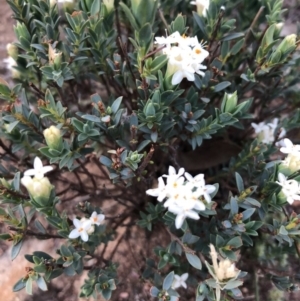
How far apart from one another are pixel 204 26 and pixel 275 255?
97cm

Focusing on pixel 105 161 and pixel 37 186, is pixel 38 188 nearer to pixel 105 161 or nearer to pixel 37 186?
pixel 37 186

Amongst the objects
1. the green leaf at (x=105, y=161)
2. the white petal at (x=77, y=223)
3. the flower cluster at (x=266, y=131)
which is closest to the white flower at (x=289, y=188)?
the flower cluster at (x=266, y=131)

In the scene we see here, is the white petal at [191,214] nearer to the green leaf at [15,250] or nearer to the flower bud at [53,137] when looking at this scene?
the flower bud at [53,137]

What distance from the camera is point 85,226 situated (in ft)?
5.00

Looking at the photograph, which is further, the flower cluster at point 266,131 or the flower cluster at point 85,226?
the flower cluster at point 266,131

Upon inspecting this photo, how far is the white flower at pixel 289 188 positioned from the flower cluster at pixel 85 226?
0.64m

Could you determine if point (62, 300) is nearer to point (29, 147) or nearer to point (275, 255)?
point (29, 147)

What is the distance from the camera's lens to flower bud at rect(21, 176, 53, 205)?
1322 mm

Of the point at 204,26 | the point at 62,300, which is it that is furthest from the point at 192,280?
the point at 204,26

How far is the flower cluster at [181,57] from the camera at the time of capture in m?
1.38

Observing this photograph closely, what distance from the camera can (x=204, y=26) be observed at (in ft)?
5.56

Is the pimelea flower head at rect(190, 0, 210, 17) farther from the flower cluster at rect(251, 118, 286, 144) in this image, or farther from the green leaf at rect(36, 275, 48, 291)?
the green leaf at rect(36, 275, 48, 291)

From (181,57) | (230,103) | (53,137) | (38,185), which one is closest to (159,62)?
(181,57)

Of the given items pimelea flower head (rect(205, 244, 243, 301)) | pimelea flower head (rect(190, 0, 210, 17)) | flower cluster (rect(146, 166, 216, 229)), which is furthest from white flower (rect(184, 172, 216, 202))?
pimelea flower head (rect(190, 0, 210, 17))
